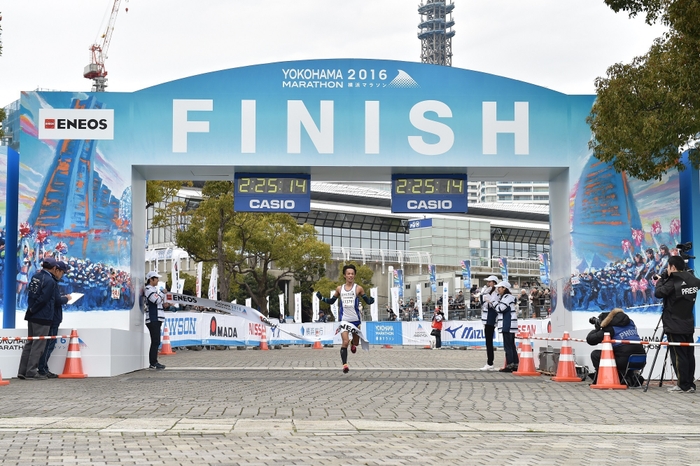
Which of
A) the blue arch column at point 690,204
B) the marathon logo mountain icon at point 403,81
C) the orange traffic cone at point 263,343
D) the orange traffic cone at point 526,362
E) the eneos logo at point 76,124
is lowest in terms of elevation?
the orange traffic cone at point 263,343

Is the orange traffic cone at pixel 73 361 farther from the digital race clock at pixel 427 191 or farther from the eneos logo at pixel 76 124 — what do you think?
the digital race clock at pixel 427 191

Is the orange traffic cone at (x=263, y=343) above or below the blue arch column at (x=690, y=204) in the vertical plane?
below

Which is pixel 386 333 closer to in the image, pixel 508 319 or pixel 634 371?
pixel 508 319

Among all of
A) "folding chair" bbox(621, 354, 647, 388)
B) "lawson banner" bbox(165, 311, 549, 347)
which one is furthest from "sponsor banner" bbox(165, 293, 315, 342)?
"folding chair" bbox(621, 354, 647, 388)

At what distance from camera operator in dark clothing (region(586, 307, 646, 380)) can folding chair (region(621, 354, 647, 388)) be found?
84 millimetres

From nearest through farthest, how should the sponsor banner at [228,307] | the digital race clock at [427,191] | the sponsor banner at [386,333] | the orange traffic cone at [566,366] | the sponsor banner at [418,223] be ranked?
the orange traffic cone at [566,366]
the digital race clock at [427,191]
the sponsor banner at [228,307]
the sponsor banner at [386,333]
the sponsor banner at [418,223]

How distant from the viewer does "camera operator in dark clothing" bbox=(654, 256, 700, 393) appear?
1393 centimetres

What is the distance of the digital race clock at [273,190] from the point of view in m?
20.6

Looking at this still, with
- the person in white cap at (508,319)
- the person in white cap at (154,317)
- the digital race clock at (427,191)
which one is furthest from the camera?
the digital race clock at (427,191)

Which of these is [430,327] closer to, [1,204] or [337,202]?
[1,204]

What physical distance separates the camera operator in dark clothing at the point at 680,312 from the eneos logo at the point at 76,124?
10735 millimetres

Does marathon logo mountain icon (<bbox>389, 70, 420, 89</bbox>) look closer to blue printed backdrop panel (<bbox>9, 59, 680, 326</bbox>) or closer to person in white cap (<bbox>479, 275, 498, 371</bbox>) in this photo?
blue printed backdrop panel (<bbox>9, 59, 680, 326</bbox>)

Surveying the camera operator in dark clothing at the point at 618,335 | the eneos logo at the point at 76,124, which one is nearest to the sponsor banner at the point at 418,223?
the eneos logo at the point at 76,124

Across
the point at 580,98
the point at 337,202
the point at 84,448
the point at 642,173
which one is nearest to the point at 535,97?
A: the point at 580,98
